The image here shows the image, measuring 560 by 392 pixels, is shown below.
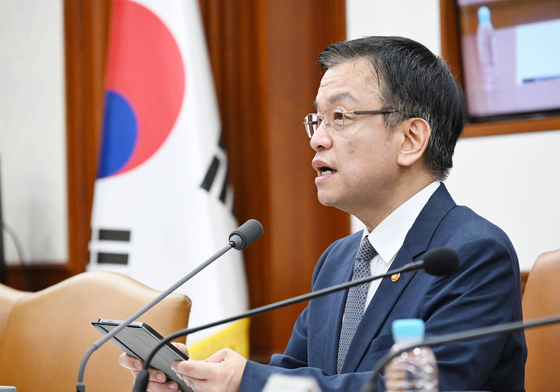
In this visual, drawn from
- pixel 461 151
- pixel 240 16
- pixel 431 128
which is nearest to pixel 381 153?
pixel 431 128

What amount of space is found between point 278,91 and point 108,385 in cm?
139

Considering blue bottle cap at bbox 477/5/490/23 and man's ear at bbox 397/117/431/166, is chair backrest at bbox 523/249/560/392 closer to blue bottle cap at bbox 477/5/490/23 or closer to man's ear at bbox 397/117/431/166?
man's ear at bbox 397/117/431/166

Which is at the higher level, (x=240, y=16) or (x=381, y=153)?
(x=240, y=16)

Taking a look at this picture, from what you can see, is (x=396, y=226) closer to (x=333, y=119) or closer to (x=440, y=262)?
(x=333, y=119)

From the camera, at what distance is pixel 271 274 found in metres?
2.44

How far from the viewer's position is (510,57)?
207 cm

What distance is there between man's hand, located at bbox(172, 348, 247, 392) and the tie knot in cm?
46

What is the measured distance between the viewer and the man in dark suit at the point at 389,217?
3.97ft

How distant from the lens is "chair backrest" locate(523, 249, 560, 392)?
137 centimetres

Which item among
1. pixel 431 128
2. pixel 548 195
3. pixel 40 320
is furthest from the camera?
pixel 548 195

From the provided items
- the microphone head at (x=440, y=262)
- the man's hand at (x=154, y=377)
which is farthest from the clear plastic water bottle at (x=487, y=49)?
the man's hand at (x=154, y=377)

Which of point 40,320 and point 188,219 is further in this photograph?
point 188,219

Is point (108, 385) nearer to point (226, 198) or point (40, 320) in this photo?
point (40, 320)

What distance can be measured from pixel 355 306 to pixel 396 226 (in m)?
0.22
